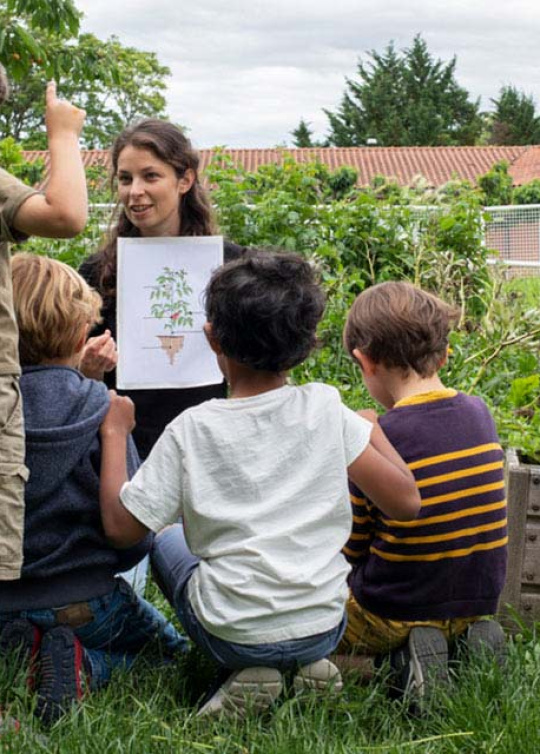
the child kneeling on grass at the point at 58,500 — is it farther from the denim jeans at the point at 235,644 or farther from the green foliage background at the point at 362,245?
the green foliage background at the point at 362,245

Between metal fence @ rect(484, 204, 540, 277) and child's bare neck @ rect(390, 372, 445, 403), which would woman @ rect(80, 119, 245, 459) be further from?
metal fence @ rect(484, 204, 540, 277)

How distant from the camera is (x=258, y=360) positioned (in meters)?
2.56

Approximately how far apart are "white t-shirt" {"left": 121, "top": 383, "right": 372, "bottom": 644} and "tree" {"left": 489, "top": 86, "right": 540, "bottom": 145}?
60.1 m

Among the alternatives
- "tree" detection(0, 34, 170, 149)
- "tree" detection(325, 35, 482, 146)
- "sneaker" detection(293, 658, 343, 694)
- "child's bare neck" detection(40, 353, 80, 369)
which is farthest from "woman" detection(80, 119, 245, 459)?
"tree" detection(325, 35, 482, 146)

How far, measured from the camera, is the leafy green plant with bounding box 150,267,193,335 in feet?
11.3

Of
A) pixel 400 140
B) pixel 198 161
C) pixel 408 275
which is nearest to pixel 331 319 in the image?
pixel 408 275

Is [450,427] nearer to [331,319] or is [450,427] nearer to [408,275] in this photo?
[331,319]

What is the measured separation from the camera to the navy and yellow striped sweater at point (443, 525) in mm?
2875

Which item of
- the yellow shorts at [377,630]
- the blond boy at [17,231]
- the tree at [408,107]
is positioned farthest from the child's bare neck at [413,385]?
the tree at [408,107]

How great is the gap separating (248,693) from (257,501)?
1.50 feet

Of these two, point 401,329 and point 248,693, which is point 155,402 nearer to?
point 401,329

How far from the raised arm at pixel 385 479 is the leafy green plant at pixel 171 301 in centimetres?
101

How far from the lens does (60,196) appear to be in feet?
7.76

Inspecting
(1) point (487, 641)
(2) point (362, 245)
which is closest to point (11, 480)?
(1) point (487, 641)
